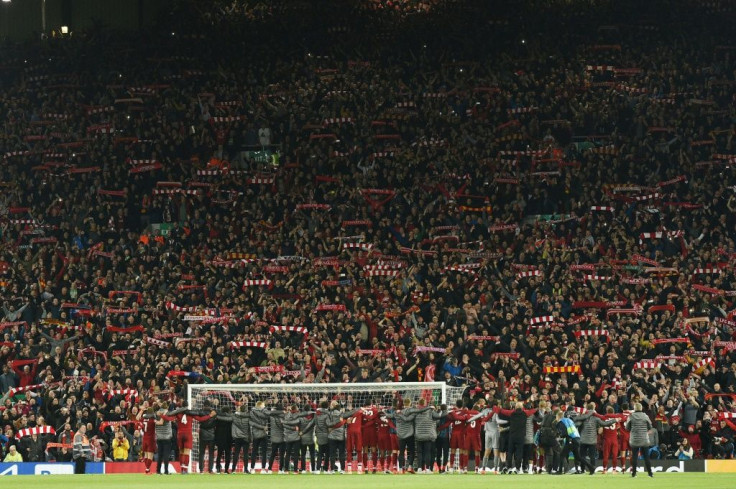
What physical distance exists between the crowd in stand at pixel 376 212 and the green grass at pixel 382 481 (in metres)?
3.61

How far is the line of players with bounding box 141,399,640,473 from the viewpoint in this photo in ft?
98.2

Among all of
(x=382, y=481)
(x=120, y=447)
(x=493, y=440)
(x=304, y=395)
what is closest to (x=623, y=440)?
(x=493, y=440)

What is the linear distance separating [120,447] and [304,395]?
5099 millimetres

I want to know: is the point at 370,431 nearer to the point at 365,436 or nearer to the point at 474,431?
the point at 365,436

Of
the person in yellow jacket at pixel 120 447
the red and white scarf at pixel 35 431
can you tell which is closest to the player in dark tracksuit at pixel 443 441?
the person in yellow jacket at pixel 120 447

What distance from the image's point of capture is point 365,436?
3064cm

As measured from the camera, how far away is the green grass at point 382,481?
25.4m

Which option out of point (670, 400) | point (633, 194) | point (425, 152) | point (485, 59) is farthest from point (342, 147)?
point (670, 400)

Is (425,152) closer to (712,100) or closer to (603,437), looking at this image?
(712,100)

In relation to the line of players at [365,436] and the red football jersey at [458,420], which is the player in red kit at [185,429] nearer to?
the line of players at [365,436]

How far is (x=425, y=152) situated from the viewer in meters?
47.4

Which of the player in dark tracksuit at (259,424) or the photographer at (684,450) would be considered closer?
the player in dark tracksuit at (259,424)

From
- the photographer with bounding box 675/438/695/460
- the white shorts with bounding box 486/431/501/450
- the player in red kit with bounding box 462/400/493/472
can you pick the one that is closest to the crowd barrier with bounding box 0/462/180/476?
the player in red kit with bounding box 462/400/493/472

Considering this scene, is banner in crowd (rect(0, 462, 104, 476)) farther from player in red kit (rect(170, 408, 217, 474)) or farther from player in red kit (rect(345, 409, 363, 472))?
player in red kit (rect(345, 409, 363, 472))
